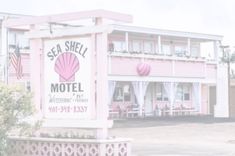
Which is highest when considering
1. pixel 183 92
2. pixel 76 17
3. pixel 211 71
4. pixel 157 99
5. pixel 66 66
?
pixel 76 17

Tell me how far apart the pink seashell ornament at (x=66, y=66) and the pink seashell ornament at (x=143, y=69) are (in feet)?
97.1

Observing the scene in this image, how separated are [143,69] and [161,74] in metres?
2.80

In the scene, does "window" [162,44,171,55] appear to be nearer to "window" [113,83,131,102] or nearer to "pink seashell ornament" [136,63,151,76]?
"window" [113,83,131,102]

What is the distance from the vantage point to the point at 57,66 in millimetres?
14438

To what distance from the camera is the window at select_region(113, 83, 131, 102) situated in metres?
46.7

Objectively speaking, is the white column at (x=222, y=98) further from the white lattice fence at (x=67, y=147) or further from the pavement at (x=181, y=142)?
the white lattice fence at (x=67, y=147)

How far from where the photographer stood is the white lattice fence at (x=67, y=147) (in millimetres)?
13148

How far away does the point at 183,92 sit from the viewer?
171 feet

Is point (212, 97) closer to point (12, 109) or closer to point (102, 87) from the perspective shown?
point (102, 87)

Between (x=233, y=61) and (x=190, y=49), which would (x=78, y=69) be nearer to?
(x=190, y=49)

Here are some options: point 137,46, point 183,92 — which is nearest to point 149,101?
point 183,92

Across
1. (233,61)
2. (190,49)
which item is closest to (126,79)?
(190,49)

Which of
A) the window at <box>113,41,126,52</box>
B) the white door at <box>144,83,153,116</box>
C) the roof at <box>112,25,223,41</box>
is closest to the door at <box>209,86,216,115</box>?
the roof at <box>112,25,223,41</box>

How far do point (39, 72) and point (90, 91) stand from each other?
158cm
